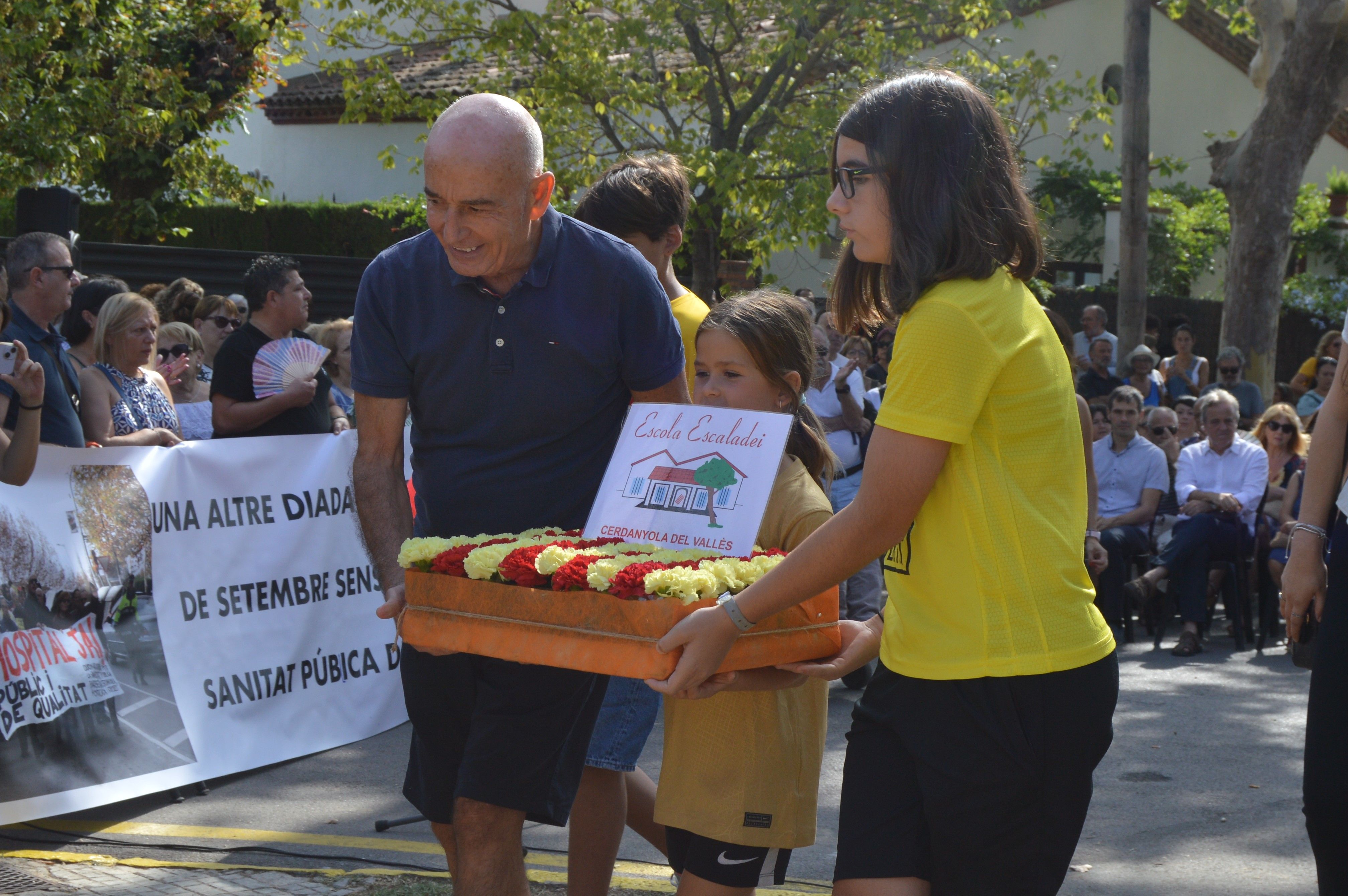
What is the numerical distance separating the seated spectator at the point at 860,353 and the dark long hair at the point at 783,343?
25.7 ft

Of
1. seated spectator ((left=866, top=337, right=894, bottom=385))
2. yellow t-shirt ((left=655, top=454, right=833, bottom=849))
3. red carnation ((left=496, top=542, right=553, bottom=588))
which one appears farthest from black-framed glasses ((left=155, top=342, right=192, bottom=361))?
seated spectator ((left=866, top=337, right=894, bottom=385))

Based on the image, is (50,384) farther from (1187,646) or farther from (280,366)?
(1187,646)

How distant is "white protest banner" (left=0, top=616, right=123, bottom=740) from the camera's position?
16.3 ft

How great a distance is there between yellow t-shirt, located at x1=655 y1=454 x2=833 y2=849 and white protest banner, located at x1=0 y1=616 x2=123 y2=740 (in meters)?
3.14

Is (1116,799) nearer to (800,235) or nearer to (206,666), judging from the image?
(206,666)

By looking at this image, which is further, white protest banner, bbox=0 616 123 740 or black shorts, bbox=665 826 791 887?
white protest banner, bbox=0 616 123 740

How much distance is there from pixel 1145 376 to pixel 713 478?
12296 millimetres

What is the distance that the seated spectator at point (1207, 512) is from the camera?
9156 mm

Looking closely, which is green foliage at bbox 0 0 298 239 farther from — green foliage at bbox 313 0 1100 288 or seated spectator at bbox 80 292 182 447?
seated spectator at bbox 80 292 182 447

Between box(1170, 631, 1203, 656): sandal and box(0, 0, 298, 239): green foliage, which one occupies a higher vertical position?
box(0, 0, 298, 239): green foliage

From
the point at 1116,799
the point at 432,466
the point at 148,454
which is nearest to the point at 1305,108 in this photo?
the point at 1116,799

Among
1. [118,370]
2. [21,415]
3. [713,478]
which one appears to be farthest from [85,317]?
[713,478]

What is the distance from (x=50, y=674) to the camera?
5.12 metres

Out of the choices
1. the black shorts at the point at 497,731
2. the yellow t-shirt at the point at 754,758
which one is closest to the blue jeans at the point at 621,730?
the black shorts at the point at 497,731
